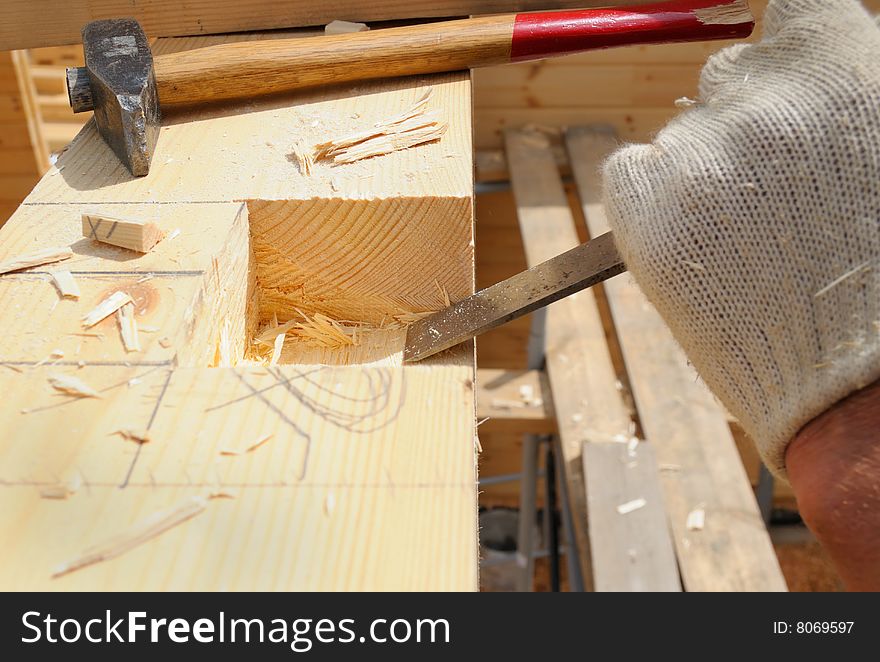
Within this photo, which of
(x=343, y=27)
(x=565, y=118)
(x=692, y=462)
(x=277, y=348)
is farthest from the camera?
(x=565, y=118)

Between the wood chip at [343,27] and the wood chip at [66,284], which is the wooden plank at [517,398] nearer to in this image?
the wood chip at [343,27]

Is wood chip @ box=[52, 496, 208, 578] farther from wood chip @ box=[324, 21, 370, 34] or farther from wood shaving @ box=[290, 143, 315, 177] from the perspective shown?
wood chip @ box=[324, 21, 370, 34]

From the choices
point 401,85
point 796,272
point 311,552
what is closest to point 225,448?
point 311,552

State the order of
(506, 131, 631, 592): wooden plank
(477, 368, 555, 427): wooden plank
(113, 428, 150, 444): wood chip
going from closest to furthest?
(113, 428, 150, 444): wood chip
(506, 131, 631, 592): wooden plank
(477, 368, 555, 427): wooden plank

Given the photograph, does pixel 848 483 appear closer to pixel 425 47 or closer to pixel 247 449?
pixel 247 449

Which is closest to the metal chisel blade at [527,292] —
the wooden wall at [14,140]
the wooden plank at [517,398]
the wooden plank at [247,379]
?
the wooden plank at [247,379]

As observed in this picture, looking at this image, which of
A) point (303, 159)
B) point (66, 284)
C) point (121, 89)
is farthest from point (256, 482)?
point (121, 89)

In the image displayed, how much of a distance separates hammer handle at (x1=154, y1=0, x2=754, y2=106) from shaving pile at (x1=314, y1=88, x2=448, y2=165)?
0.64 ft

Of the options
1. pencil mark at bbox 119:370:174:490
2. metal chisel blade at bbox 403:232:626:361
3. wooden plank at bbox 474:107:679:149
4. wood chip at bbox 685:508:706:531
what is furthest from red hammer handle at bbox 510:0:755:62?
wooden plank at bbox 474:107:679:149

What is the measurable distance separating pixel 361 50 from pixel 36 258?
0.66 meters

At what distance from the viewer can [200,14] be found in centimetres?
159

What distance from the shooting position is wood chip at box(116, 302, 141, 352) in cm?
86

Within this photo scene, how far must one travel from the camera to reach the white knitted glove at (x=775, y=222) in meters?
0.85
